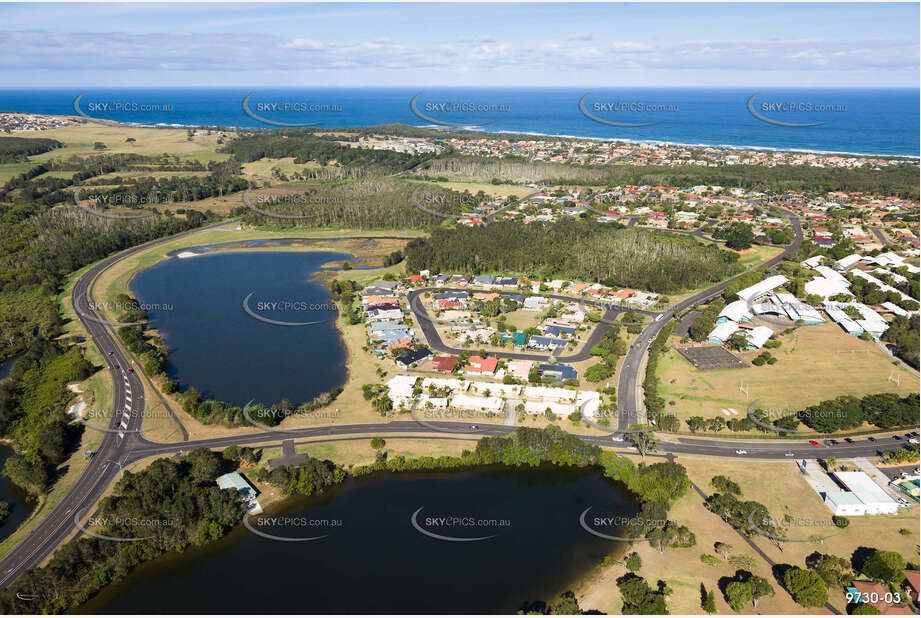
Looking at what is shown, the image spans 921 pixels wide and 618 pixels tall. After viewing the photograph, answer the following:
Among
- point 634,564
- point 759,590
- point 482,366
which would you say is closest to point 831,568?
point 759,590

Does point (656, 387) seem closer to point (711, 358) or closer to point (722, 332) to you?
point (711, 358)

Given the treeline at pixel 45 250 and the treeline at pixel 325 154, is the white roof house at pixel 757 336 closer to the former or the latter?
the treeline at pixel 45 250

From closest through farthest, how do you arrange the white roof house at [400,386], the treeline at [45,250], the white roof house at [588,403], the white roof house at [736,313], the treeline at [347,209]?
the white roof house at [588,403], the white roof house at [400,386], the white roof house at [736,313], the treeline at [45,250], the treeline at [347,209]

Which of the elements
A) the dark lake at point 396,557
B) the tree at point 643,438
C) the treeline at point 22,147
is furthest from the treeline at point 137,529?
the treeline at point 22,147

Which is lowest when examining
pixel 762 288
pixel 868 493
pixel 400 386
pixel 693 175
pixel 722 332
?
pixel 868 493

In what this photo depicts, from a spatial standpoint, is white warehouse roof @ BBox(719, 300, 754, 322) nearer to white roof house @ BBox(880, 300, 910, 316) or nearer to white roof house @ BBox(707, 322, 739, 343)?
white roof house @ BBox(707, 322, 739, 343)

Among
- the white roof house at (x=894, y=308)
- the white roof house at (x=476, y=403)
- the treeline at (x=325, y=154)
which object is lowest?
the white roof house at (x=476, y=403)

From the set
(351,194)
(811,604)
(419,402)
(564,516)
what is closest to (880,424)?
(811,604)
